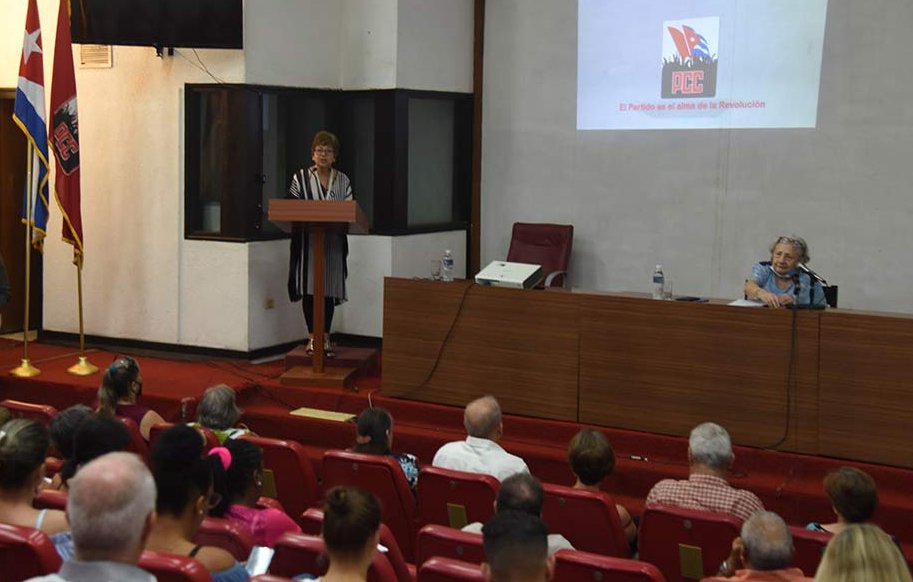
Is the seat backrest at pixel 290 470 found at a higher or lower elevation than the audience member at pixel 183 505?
lower

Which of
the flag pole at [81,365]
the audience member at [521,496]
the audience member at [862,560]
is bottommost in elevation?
the flag pole at [81,365]

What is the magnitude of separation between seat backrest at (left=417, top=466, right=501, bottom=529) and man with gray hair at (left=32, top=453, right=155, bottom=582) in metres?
1.96

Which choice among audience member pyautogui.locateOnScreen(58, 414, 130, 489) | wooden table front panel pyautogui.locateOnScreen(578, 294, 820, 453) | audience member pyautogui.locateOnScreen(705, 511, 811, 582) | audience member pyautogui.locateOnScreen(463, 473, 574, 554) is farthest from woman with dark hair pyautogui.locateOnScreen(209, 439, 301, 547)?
wooden table front panel pyautogui.locateOnScreen(578, 294, 820, 453)

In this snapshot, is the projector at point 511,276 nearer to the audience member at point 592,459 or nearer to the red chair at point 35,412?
the audience member at point 592,459

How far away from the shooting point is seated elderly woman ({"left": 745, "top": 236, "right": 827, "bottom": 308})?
549cm

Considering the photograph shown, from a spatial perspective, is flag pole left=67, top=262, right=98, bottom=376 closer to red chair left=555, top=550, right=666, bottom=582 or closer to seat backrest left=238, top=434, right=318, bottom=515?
seat backrest left=238, top=434, right=318, bottom=515

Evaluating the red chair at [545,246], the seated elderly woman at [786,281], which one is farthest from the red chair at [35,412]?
the red chair at [545,246]

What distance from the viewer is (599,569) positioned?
293 centimetres

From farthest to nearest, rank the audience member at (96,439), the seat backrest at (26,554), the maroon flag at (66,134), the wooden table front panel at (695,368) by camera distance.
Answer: the maroon flag at (66,134) < the wooden table front panel at (695,368) < the audience member at (96,439) < the seat backrest at (26,554)

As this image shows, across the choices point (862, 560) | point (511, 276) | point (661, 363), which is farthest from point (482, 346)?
point (862, 560)

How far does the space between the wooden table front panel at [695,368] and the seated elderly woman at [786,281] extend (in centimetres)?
16

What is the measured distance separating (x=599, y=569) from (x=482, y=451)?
57.8 inches

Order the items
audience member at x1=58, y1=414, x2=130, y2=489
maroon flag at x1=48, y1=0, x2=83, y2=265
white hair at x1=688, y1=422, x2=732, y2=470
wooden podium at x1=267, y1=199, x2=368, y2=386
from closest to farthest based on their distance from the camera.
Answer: audience member at x1=58, y1=414, x2=130, y2=489, white hair at x1=688, y1=422, x2=732, y2=470, wooden podium at x1=267, y1=199, x2=368, y2=386, maroon flag at x1=48, y1=0, x2=83, y2=265

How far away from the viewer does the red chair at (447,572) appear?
108 inches
